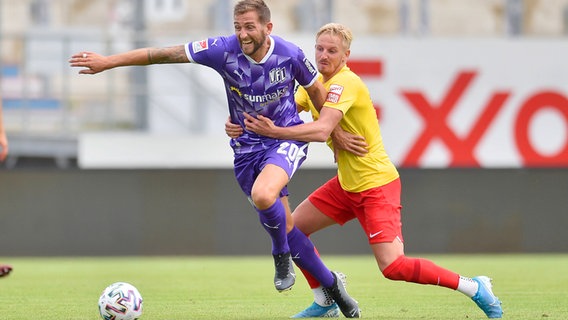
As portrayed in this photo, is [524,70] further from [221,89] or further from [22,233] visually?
[22,233]

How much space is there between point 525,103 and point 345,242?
12.4ft

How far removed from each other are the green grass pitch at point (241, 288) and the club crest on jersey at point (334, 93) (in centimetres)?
149

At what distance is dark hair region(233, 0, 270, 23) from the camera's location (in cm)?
761

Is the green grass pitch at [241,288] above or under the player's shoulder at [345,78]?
under

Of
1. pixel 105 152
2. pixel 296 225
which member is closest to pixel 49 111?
pixel 105 152

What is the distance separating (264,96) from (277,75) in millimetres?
163

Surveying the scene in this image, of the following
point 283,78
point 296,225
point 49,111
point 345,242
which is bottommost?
point 345,242

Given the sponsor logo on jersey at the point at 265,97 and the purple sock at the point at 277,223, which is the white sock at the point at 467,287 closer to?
the purple sock at the point at 277,223

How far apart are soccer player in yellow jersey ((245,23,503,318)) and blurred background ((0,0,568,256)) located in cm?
773

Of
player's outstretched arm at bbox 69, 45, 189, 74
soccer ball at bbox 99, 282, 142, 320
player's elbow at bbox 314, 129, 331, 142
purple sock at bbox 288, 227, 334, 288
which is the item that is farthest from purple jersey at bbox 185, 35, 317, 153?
soccer ball at bbox 99, 282, 142, 320

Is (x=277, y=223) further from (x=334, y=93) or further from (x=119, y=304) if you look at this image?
(x=119, y=304)

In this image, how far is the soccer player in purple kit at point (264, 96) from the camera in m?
7.61

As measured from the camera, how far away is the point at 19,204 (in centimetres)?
1573

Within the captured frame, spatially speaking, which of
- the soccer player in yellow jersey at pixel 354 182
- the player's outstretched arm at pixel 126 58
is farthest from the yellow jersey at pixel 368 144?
the player's outstretched arm at pixel 126 58
